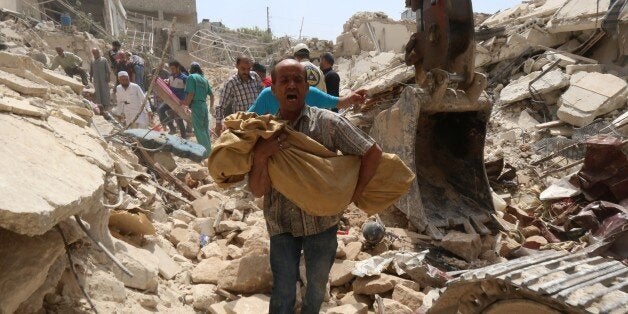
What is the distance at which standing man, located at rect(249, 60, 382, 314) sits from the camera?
202 cm

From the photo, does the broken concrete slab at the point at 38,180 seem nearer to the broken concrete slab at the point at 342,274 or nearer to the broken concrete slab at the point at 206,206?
the broken concrete slab at the point at 342,274

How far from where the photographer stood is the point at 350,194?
200cm

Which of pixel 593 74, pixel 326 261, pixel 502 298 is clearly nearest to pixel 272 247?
pixel 326 261

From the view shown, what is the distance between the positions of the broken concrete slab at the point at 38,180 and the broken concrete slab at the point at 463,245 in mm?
2655

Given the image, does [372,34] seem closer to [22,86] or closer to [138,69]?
[138,69]

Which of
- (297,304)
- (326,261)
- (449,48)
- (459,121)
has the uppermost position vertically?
(449,48)

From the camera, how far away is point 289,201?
2.12 meters

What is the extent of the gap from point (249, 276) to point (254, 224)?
3.84 feet

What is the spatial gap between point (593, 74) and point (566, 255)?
693 cm

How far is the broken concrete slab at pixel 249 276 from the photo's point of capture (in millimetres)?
2828

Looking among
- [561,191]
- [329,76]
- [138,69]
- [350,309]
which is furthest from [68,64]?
[561,191]

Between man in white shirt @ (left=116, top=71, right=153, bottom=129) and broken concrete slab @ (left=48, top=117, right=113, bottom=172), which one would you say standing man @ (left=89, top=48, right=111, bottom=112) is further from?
broken concrete slab @ (left=48, top=117, right=113, bottom=172)

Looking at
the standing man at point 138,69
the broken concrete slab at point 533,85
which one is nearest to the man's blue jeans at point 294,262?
the broken concrete slab at point 533,85

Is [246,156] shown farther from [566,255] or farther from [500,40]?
[500,40]
